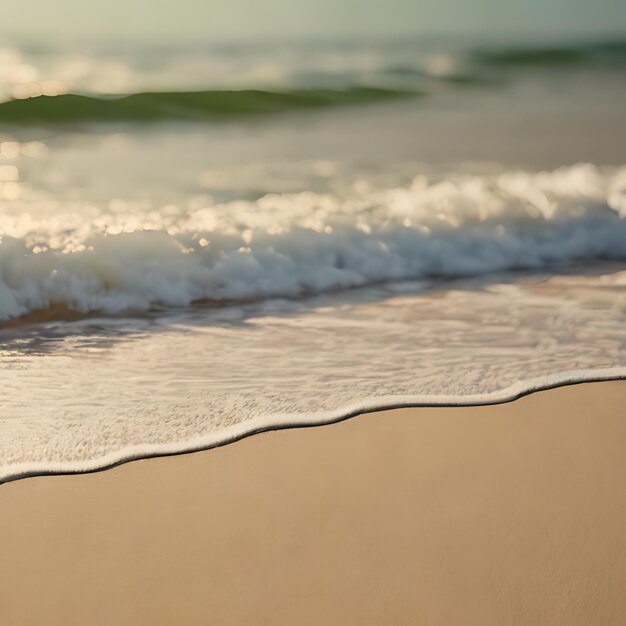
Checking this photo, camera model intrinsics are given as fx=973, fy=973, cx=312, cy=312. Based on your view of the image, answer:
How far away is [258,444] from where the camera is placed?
2.03m

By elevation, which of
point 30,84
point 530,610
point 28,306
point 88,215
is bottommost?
point 530,610

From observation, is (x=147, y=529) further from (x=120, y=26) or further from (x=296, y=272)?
(x=120, y=26)

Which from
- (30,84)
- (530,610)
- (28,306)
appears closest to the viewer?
(530,610)

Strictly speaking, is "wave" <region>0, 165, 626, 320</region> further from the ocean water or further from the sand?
the sand

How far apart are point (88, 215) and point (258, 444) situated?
2.10 metres

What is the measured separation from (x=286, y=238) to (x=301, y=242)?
63 mm

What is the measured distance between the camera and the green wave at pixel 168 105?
18.5ft

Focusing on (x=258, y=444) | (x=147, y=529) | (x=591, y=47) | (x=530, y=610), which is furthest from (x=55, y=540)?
(x=591, y=47)

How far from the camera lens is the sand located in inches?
60.7

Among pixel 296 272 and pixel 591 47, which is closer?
pixel 296 272

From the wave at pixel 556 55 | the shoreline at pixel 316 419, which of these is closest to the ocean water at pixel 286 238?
the shoreline at pixel 316 419

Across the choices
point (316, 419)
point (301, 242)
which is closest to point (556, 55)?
point (301, 242)

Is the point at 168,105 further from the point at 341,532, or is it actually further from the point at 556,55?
the point at 341,532

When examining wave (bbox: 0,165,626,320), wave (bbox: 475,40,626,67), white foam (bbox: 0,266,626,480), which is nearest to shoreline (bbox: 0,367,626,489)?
white foam (bbox: 0,266,626,480)
